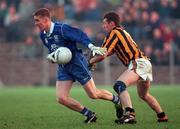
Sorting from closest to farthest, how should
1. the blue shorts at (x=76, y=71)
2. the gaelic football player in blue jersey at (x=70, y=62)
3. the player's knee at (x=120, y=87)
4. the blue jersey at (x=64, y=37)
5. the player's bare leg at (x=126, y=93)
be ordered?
the player's bare leg at (x=126, y=93), the player's knee at (x=120, y=87), the blue jersey at (x=64, y=37), the gaelic football player in blue jersey at (x=70, y=62), the blue shorts at (x=76, y=71)

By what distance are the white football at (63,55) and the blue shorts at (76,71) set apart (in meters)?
0.21

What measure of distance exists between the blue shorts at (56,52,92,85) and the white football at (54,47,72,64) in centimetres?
21

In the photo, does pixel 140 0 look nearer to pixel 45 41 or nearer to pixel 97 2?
pixel 97 2

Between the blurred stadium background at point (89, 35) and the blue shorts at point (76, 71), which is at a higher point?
the blurred stadium background at point (89, 35)

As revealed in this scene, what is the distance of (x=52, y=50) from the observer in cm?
1109

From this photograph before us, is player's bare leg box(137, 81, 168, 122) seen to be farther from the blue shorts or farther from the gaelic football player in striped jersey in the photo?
the blue shorts

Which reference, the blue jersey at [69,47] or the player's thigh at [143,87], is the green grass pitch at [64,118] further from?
the blue jersey at [69,47]

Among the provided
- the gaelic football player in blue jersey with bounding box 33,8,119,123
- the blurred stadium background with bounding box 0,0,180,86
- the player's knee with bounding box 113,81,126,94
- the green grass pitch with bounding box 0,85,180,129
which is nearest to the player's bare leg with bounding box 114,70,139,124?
the player's knee with bounding box 113,81,126,94

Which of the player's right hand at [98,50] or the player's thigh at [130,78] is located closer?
the player's right hand at [98,50]

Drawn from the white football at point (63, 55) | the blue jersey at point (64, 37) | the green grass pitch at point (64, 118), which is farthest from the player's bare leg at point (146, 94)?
the white football at point (63, 55)

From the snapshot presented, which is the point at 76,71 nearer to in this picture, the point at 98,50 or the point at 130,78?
the point at 98,50

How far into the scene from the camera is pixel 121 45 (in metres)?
10.8

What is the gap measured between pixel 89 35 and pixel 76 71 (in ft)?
56.3

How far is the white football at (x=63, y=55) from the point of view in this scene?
421 inches
